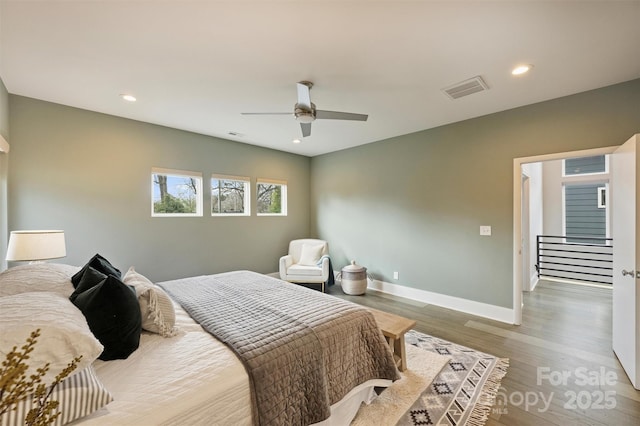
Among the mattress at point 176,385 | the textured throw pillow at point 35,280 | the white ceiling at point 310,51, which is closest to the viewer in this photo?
the mattress at point 176,385

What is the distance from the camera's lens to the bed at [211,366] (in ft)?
3.44

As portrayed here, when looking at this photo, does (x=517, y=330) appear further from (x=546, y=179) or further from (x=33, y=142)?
(x=33, y=142)

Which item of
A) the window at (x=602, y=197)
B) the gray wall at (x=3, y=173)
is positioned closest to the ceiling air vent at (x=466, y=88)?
the gray wall at (x=3, y=173)

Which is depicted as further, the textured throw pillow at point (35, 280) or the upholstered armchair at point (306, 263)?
the upholstered armchair at point (306, 263)

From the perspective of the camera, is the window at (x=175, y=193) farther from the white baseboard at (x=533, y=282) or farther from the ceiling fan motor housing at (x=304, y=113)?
the white baseboard at (x=533, y=282)

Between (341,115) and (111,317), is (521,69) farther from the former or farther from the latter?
(111,317)

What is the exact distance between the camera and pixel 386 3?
1.65m

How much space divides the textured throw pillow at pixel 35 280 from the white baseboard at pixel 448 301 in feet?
13.5

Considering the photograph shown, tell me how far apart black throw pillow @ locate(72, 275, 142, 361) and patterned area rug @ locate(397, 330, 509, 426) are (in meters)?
1.76

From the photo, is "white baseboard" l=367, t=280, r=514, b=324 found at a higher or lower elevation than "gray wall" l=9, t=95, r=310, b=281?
lower

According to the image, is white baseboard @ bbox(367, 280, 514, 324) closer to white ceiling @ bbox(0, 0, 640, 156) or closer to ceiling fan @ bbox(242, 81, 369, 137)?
white ceiling @ bbox(0, 0, 640, 156)

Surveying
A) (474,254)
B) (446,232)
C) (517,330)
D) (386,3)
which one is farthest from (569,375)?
(386,3)

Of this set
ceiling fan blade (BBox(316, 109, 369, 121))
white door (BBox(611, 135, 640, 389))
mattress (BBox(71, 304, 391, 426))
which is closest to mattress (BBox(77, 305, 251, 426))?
mattress (BBox(71, 304, 391, 426))

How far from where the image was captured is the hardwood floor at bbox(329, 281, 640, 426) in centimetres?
185
